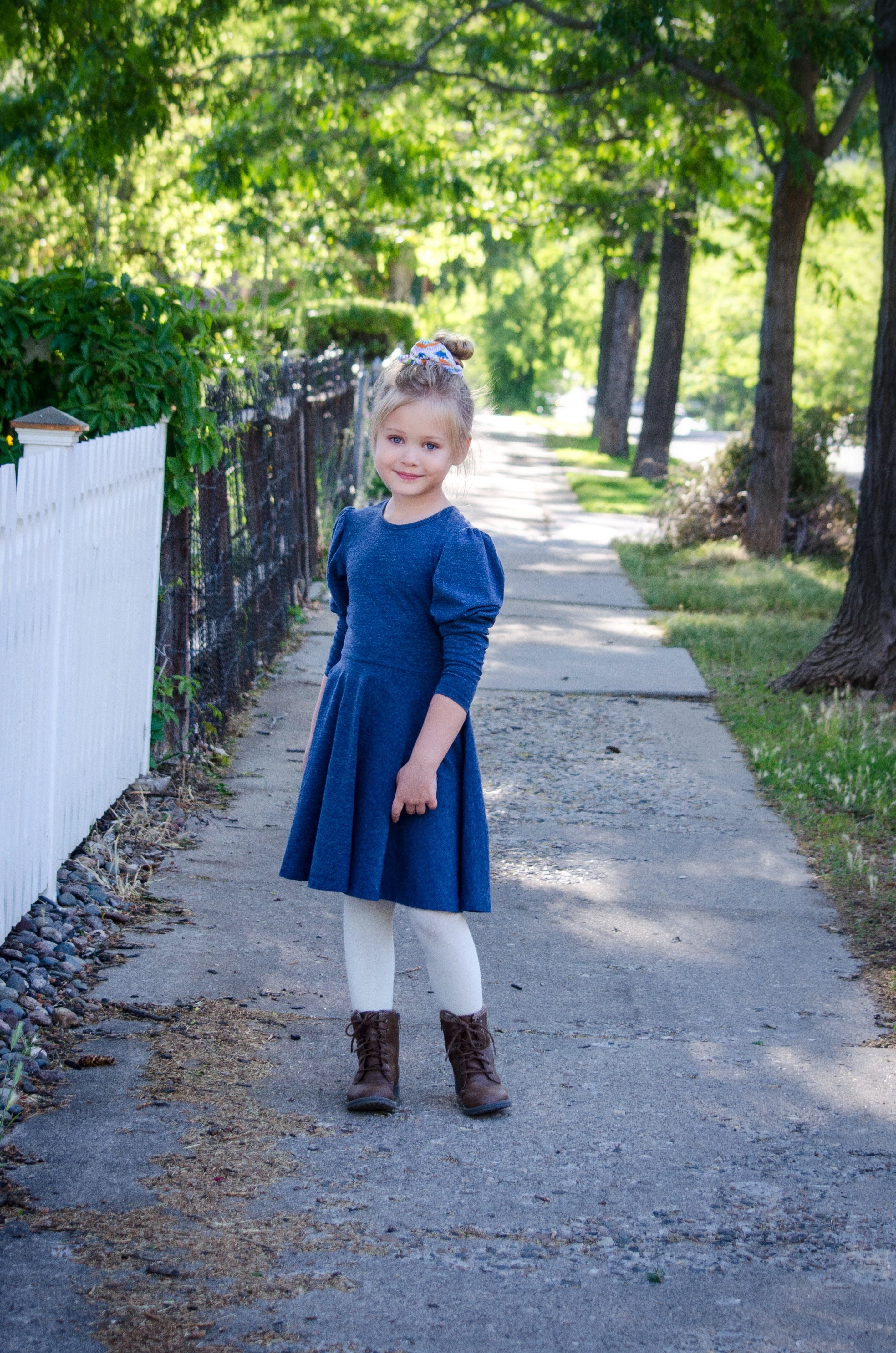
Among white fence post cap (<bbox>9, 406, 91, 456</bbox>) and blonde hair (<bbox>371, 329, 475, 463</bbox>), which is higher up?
blonde hair (<bbox>371, 329, 475, 463</bbox>)

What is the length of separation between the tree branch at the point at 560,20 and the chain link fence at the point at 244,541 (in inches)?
134

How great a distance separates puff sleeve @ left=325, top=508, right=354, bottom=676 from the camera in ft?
10.3

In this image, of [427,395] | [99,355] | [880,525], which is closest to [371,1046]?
[427,395]

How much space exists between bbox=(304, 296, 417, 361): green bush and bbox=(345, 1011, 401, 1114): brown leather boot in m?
17.1

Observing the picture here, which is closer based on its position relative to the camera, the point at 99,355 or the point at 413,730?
the point at 413,730

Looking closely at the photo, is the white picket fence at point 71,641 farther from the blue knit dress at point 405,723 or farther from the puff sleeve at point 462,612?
the puff sleeve at point 462,612

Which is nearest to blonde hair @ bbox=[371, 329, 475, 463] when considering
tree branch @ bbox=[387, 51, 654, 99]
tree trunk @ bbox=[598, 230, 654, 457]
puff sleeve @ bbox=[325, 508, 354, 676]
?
puff sleeve @ bbox=[325, 508, 354, 676]

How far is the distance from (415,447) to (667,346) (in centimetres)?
1741

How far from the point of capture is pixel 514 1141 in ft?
9.67

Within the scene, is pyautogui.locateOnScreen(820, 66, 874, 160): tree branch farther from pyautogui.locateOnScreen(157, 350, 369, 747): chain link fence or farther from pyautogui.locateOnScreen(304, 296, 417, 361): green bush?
pyautogui.locateOnScreen(304, 296, 417, 361): green bush

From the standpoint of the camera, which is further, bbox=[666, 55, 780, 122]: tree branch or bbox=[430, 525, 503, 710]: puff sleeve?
bbox=[666, 55, 780, 122]: tree branch

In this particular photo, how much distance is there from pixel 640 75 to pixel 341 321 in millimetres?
8802

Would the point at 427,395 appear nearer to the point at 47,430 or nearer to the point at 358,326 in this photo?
the point at 47,430

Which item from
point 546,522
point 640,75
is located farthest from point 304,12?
point 546,522
